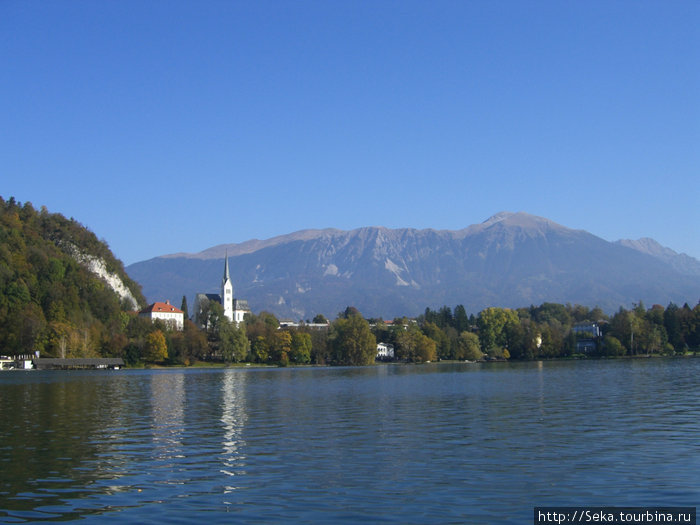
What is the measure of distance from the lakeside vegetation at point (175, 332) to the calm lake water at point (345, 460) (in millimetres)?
91548

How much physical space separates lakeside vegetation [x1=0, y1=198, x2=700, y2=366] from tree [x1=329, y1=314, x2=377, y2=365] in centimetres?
22

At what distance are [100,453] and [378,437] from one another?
1159cm

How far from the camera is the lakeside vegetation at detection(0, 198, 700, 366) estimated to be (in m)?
135

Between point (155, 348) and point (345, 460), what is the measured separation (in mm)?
124371

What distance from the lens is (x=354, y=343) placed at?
525 ft

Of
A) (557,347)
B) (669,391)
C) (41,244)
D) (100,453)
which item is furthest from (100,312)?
(100,453)

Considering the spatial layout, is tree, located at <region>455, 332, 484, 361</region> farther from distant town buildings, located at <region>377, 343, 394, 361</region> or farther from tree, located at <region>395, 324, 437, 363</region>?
distant town buildings, located at <region>377, 343, 394, 361</region>

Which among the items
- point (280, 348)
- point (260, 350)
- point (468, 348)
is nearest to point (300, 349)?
point (280, 348)

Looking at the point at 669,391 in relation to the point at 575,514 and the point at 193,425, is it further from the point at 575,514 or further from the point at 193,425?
the point at 575,514

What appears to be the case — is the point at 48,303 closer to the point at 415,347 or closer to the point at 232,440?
the point at 415,347

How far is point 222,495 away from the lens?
21047mm

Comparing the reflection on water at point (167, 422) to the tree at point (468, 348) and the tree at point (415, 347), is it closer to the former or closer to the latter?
the tree at point (415, 347)

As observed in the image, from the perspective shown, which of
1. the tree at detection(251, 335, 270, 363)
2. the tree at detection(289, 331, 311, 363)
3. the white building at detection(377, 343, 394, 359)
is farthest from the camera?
the white building at detection(377, 343, 394, 359)

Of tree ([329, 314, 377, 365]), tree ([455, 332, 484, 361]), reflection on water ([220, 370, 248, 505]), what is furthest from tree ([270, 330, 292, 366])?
reflection on water ([220, 370, 248, 505])
